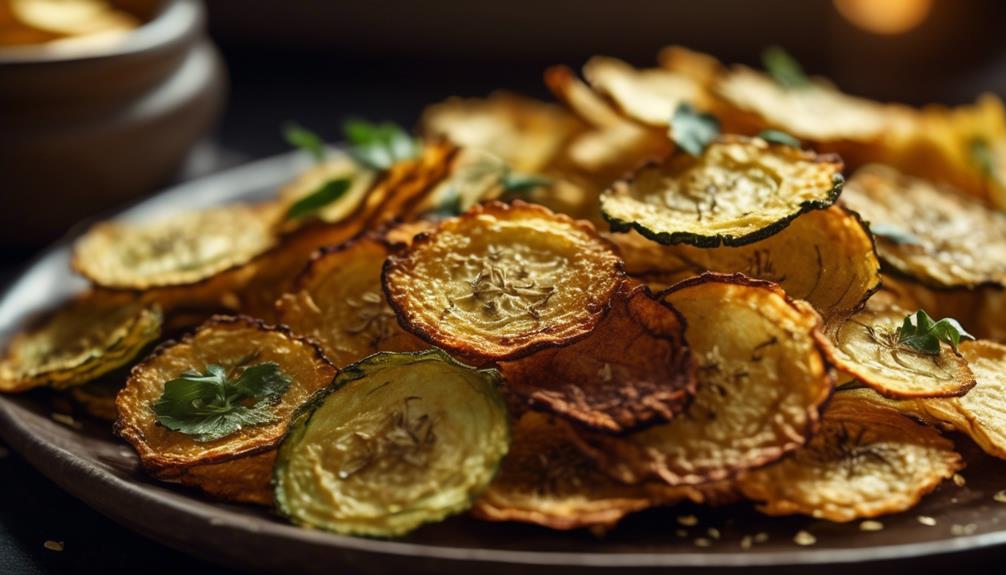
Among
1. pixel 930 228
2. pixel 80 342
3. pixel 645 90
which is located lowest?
pixel 80 342

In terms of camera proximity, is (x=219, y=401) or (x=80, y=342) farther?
(x=80, y=342)

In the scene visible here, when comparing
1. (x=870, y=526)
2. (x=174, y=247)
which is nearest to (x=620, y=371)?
(x=870, y=526)

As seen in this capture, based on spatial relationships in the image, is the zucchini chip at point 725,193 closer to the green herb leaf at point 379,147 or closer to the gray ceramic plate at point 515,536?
the gray ceramic plate at point 515,536

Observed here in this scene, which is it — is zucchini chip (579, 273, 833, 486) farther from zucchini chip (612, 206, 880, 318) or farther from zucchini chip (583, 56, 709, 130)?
zucchini chip (583, 56, 709, 130)

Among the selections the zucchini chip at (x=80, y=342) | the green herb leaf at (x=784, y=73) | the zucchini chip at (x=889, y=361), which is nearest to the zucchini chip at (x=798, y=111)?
the green herb leaf at (x=784, y=73)

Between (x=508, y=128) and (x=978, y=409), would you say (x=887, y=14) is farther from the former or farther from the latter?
(x=978, y=409)
